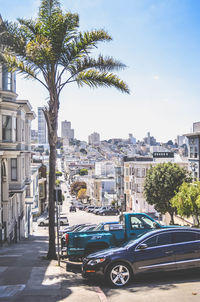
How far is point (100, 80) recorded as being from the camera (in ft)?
47.1

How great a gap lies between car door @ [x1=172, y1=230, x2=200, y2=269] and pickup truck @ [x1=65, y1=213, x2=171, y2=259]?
1.89 metres

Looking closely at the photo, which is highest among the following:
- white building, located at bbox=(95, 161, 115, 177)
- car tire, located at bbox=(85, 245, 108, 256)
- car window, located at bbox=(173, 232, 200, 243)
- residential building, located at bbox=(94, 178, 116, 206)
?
white building, located at bbox=(95, 161, 115, 177)

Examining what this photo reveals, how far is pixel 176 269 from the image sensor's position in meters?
9.12

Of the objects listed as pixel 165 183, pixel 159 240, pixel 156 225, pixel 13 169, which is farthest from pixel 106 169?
pixel 159 240

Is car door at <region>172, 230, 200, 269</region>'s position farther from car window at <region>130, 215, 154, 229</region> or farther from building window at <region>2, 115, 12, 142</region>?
building window at <region>2, 115, 12, 142</region>

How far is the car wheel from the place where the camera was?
8891 mm

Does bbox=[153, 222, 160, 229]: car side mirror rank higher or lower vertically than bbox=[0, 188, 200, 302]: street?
higher

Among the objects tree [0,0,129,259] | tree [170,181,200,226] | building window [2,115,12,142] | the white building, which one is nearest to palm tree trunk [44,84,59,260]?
tree [0,0,129,259]

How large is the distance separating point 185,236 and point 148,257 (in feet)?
3.93

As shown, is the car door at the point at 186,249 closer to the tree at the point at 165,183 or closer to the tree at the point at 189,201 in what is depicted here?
the tree at the point at 189,201

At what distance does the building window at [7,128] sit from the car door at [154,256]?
52.8 ft

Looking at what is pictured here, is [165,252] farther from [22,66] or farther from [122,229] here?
[22,66]

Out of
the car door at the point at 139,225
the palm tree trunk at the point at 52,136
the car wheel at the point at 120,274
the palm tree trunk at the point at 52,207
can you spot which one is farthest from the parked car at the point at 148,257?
the palm tree trunk at the point at 52,136

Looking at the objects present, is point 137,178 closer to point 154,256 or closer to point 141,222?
point 141,222
